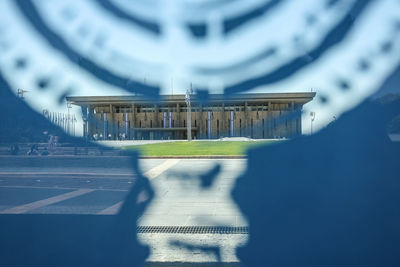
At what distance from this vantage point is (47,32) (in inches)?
121

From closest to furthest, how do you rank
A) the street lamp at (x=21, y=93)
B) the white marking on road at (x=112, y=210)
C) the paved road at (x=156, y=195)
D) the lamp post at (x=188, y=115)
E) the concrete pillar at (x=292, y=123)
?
the lamp post at (x=188, y=115) → the concrete pillar at (x=292, y=123) → the street lamp at (x=21, y=93) → the paved road at (x=156, y=195) → the white marking on road at (x=112, y=210)

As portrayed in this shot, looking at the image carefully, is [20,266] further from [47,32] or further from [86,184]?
[47,32]

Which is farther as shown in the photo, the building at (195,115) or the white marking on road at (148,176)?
the white marking on road at (148,176)

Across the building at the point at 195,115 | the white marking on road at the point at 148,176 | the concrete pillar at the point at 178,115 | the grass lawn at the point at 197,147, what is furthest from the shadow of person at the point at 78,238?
the concrete pillar at the point at 178,115

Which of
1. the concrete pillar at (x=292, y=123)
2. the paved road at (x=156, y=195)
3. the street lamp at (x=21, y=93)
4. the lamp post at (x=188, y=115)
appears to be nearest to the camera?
the lamp post at (x=188, y=115)

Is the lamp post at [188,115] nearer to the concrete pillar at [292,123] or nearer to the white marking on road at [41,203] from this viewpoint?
the concrete pillar at [292,123]

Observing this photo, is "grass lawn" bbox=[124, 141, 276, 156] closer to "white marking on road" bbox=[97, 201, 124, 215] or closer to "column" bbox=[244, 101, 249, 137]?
"column" bbox=[244, 101, 249, 137]

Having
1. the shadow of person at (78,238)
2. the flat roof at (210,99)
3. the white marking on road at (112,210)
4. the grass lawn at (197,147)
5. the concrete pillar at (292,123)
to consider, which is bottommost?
the shadow of person at (78,238)

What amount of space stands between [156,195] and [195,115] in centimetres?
92

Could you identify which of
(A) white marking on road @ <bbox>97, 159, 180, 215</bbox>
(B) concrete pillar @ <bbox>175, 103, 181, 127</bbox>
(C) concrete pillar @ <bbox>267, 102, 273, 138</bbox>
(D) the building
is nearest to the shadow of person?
(A) white marking on road @ <bbox>97, 159, 180, 215</bbox>

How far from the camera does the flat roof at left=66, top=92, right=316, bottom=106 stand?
107 inches

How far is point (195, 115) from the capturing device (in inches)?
110

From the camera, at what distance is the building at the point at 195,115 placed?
2.66 meters

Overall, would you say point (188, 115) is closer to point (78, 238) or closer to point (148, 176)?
point (148, 176)
